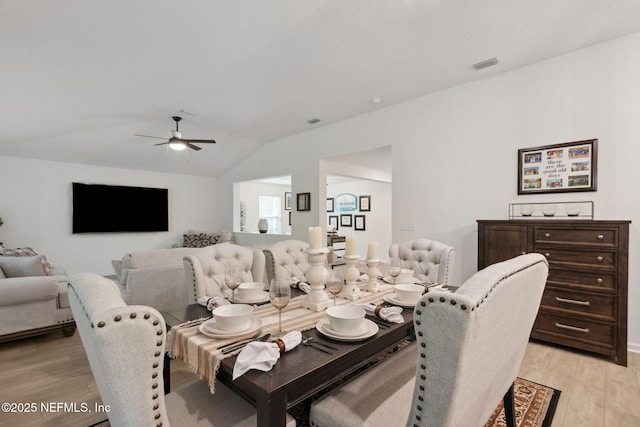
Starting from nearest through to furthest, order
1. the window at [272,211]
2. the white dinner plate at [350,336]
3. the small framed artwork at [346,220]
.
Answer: the white dinner plate at [350,336] < the small framed artwork at [346,220] < the window at [272,211]

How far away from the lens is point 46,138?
4.97 metres

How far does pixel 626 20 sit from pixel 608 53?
344mm

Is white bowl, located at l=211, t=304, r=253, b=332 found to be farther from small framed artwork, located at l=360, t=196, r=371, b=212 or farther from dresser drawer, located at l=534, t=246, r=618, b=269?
small framed artwork, located at l=360, t=196, r=371, b=212

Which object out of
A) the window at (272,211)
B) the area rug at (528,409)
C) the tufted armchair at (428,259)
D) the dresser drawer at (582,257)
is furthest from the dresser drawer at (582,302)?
the window at (272,211)

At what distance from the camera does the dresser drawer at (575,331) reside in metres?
2.52

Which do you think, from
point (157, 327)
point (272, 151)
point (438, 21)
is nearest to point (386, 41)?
point (438, 21)

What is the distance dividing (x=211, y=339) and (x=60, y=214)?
21.5 ft

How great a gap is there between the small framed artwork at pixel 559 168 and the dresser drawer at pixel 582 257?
A: 69 cm

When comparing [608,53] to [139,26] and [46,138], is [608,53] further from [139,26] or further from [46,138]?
[46,138]

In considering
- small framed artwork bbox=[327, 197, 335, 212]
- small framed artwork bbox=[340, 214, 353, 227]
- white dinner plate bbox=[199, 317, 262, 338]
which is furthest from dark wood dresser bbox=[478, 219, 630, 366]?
small framed artwork bbox=[327, 197, 335, 212]

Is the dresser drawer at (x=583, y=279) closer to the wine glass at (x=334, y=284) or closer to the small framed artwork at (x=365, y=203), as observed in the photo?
the wine glass at (x=334, y=284)

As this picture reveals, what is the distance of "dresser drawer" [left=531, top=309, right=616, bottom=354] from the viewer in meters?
2.52

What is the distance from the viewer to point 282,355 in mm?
1096

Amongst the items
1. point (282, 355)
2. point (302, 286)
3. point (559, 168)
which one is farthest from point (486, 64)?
point (282, 355)
